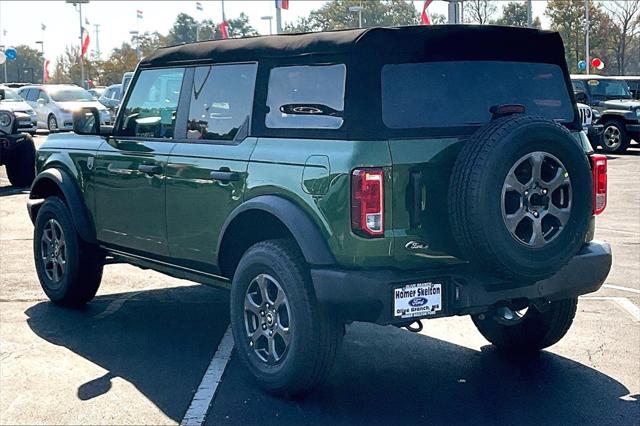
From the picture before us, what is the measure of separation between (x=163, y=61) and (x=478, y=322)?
268 cm

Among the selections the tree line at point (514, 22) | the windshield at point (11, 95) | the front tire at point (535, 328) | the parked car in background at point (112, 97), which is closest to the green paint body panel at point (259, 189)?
the front tire at point (535, 328)

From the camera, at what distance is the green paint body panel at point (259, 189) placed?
4.94 m

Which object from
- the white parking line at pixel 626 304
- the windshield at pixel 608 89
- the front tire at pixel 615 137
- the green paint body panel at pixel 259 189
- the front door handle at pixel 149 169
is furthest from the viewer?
the windshield at pixel 608 89

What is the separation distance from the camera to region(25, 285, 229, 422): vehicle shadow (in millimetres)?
5641

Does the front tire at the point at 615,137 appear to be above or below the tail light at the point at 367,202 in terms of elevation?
below

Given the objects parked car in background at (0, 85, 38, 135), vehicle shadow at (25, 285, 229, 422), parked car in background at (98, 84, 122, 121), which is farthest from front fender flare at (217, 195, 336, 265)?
parked car in background at (98, 84, 122, 121)

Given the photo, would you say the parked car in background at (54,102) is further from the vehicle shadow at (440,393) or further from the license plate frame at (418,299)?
the license plate frame at (418,299)

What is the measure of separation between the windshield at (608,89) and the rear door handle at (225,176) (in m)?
19.8

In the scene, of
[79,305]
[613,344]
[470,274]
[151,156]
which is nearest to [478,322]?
[613,344]

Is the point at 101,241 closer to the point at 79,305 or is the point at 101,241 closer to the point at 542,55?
the point at 79,305

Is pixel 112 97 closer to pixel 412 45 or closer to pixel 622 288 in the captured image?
pixel 622 288

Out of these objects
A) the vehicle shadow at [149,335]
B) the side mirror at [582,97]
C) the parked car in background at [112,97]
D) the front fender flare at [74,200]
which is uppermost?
the parked car in background at [112,97]

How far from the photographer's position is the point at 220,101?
6043 millimetres

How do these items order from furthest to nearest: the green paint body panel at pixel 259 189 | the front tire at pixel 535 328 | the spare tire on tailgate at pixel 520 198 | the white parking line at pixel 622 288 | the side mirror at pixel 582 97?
the side mirror at pixel 582 97 < the white parking line at pixel 622 288 < the front tire at pixel 535 328 < the green paint body panel at pixel 259 189 < the spare tire on tailgate at pixel 520 198
